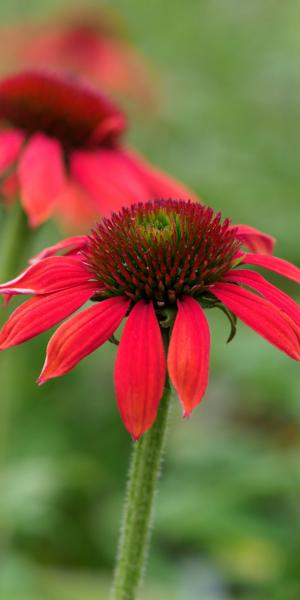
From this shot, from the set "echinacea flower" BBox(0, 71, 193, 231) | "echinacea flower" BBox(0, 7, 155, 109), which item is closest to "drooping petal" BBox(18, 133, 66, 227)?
"echinacea flower" BBox(0, 71, 193, 231)

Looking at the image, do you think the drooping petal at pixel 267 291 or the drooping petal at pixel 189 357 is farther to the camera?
the drooping petal at pixel 267 291

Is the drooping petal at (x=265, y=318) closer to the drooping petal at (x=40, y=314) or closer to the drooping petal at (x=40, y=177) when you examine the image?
the drooping petal at (x=40, y=314)

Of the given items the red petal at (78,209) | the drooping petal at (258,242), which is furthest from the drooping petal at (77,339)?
the red petal at (78,209)

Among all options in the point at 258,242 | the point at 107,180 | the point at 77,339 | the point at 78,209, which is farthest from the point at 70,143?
the point at 77,339

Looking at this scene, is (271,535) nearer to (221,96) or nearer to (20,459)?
(20,459)

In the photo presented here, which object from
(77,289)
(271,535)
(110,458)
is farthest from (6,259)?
(110,458)

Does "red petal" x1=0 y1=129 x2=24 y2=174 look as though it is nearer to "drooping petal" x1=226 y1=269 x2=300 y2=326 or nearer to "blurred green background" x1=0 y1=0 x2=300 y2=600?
"blurred green background" x1=0 y1=0 x2=300 y2=600
